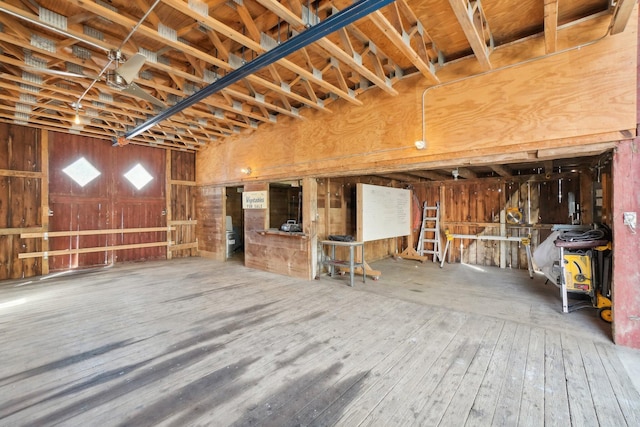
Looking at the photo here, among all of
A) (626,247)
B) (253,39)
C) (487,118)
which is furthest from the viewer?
(487,118)

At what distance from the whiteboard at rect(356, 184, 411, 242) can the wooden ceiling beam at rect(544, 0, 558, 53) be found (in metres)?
3.28

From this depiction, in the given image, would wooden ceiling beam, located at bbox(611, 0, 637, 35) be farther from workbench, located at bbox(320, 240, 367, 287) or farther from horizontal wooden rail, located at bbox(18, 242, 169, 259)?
horizontal wooden rail, located at bbox(18, 242, 169, 259)

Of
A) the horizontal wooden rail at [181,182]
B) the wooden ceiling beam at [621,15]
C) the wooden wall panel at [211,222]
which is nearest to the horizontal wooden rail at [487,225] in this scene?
the wooden ceiling beam at [621,15]

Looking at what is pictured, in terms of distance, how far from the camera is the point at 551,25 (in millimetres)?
2506

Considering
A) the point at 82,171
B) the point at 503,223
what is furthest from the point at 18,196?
the point at 503,223

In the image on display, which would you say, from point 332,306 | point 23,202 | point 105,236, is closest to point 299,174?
point 332,306

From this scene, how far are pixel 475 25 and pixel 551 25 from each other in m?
0.63

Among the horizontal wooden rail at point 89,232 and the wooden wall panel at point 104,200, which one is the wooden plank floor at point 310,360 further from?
the wooden wall panel at point 104,200

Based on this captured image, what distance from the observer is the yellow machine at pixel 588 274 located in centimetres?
313

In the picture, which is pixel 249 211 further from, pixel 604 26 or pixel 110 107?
pixel 604 26

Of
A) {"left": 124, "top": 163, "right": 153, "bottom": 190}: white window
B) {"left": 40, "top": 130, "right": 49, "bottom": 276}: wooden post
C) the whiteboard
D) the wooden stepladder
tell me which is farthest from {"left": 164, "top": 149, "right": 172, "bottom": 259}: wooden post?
the wooden stepladder

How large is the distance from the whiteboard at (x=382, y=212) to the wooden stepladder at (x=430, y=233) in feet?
1.77

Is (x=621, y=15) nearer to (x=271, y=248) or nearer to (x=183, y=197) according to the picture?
(x=271, y=248)

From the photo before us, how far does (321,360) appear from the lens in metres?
2.37
